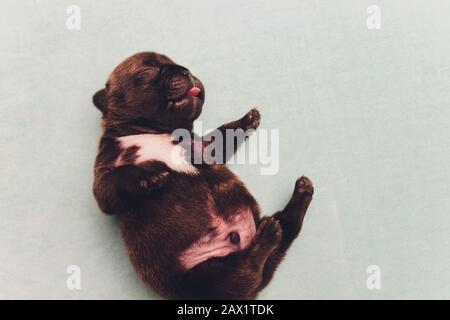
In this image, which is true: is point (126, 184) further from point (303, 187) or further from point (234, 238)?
point (303, 187)

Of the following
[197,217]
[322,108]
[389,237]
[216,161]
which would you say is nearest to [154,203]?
[197,217]

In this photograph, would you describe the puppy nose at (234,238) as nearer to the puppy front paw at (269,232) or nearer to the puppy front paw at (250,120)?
the puppy front paw at (269,232)

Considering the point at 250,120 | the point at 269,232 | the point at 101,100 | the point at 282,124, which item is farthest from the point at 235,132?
the point at 101,100

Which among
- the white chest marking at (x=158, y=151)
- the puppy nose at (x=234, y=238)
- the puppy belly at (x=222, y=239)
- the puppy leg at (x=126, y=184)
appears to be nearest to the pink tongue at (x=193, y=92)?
the white chest marking at (x=158, y=151)

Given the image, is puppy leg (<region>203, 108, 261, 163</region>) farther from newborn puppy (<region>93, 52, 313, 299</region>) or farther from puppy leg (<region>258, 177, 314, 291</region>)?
puppy leg (<region>258, 177, 314, 291</region>)
